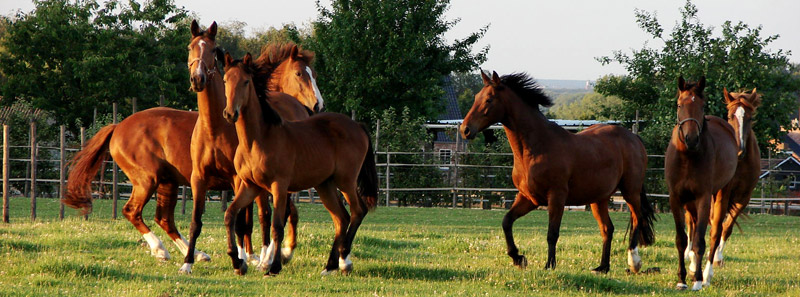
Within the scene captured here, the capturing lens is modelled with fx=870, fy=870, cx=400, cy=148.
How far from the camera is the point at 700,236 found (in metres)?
8.07

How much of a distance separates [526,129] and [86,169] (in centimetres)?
510

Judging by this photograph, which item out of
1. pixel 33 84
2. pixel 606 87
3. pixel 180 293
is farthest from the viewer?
pixel 33 84

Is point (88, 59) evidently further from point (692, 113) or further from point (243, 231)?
point (692, 113)

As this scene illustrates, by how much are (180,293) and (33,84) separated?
30283 millimetres

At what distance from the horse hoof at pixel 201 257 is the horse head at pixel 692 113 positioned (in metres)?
4.76

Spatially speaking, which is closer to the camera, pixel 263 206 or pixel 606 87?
pixel 263 206

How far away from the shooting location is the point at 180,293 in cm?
665

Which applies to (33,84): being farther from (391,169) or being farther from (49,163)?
(391,169)

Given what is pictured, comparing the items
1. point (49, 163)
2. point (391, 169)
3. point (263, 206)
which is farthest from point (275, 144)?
point (49, 163)

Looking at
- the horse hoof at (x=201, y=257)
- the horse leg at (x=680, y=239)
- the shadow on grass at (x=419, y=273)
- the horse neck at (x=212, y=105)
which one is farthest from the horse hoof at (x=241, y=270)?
the horse leg at (x=680, y=239)

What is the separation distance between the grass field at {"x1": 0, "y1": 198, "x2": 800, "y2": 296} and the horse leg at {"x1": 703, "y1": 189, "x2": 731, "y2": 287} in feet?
0.52

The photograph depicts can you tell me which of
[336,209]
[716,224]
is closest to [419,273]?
[336,209]

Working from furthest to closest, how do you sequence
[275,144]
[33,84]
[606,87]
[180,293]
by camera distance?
[33,84] → [606,87] → [275,144] → [180,293]

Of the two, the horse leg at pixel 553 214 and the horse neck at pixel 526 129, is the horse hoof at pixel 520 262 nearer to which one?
the horse leg at pixel 553 214
